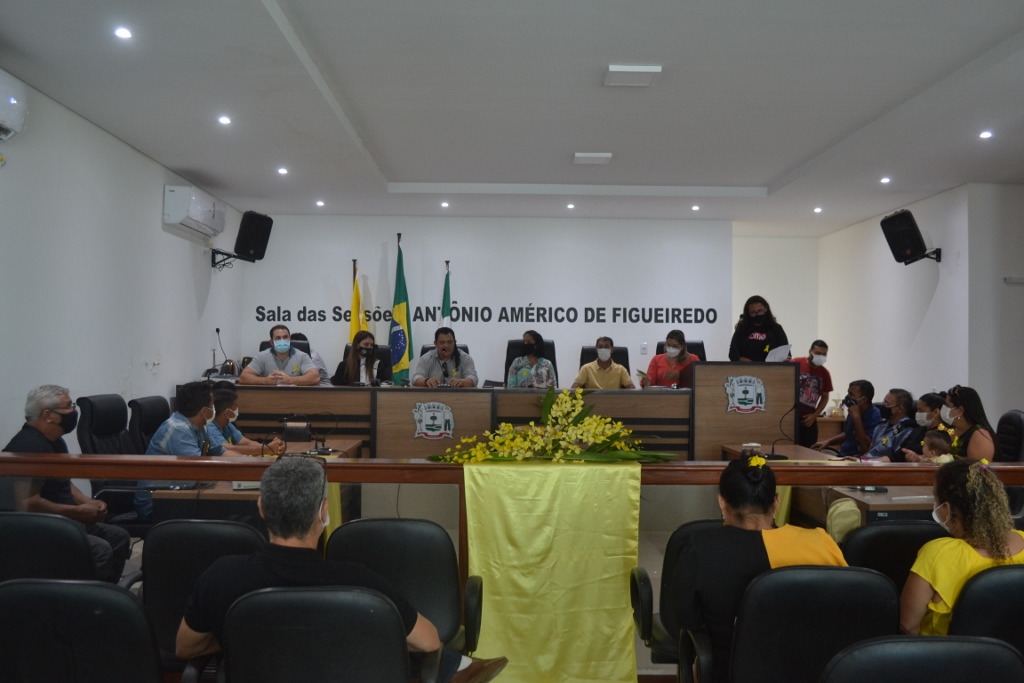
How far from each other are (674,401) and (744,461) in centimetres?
383

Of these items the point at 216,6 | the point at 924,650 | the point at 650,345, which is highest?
the point at 216,6

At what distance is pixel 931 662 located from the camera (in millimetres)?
1417

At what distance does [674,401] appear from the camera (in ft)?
19.8

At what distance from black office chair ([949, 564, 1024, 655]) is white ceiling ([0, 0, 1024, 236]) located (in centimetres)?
319

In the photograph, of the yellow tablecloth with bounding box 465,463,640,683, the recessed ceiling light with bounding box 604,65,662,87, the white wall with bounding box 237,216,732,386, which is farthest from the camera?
the white wall with bounding box 237,216,732,386

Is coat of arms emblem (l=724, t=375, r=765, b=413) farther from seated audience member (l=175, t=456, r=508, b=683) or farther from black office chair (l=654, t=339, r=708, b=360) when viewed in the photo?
Result: seated audience member (l=175, t=456, r=508, b=683)

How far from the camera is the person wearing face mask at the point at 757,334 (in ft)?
22.7

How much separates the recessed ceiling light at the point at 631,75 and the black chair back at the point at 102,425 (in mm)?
3756

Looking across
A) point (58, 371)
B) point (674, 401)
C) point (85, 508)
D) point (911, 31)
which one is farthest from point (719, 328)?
point (85, 508)

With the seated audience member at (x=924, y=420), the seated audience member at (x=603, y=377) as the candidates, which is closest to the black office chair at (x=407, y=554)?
the seated audience member at (x=924, y=420)

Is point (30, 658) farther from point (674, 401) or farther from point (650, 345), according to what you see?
point (650, 345)

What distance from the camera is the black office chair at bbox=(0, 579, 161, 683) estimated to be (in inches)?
63.7

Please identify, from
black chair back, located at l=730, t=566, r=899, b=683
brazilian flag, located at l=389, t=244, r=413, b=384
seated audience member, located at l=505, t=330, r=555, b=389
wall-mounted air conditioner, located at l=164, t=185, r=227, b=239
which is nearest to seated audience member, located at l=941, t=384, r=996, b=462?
black chair back, located at l=730, t=566, r=899, b=683

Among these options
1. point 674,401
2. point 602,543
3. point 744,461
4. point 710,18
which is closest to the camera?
point 744,461
